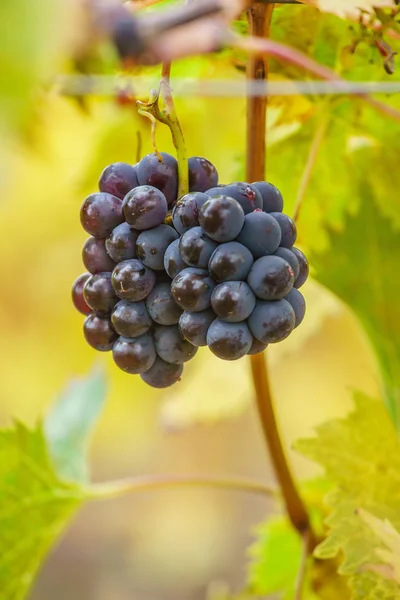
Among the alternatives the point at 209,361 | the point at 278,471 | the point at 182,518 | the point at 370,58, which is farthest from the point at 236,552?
the point at 370,58

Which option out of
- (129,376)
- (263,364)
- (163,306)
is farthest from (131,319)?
(129,376)

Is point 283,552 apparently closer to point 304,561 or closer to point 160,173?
point 304,561

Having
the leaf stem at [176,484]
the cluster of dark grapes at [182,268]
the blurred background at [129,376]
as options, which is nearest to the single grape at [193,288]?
the cluster of dark grapes at [182,268]

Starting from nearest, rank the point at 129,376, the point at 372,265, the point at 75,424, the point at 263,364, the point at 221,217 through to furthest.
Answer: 1. the point at 221,217
2. the point at 263,364
3. the point at 372,265
4. the point at 75,424
5. the point at 129,376

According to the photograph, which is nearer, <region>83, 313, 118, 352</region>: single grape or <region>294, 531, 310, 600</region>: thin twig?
<region>83, 313, 118, 352</region>: single grape

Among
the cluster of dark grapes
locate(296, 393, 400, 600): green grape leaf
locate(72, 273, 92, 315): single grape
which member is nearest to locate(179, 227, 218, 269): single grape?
the cluster of dark grapes

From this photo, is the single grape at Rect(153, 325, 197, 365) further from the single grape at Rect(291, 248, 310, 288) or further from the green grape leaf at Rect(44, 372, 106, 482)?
the green grape leaf at Rect(44, 372, 106, 482)
